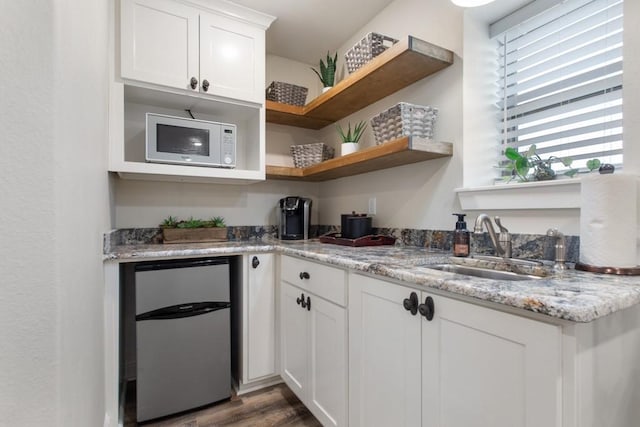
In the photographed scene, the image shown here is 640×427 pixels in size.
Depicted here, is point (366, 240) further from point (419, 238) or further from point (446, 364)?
point (446, 364)

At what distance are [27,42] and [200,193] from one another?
5.92 ft

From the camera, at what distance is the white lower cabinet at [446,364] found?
2.23 feet

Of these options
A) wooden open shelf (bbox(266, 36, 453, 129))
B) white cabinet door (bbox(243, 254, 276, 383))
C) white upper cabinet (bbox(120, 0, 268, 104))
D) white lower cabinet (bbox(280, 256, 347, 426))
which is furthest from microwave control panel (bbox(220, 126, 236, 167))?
white lower cabinet (bbox(280, 256, 347, 426))

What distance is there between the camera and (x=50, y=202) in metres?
0.58

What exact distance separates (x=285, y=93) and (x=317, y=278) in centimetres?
150

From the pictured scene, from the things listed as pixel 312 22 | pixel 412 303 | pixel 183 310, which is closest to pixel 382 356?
pixel 412 303

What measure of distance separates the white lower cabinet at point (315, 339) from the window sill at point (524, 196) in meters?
0.72

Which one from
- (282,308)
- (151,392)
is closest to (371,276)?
(282,308)

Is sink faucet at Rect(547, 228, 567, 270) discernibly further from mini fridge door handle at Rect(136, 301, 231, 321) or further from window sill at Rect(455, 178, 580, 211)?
mini fridge door handle at Rect(136, 301, 231, 321)

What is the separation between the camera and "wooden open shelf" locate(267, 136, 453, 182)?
1.50m

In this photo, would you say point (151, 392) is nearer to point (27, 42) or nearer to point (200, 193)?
point (200, 193)

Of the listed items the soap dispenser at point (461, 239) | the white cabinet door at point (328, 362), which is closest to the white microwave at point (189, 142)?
the white cabinet door at point (328, 362)

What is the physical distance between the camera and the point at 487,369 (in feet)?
2.54

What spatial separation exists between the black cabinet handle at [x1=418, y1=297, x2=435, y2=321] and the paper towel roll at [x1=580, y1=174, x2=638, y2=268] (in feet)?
1.81
